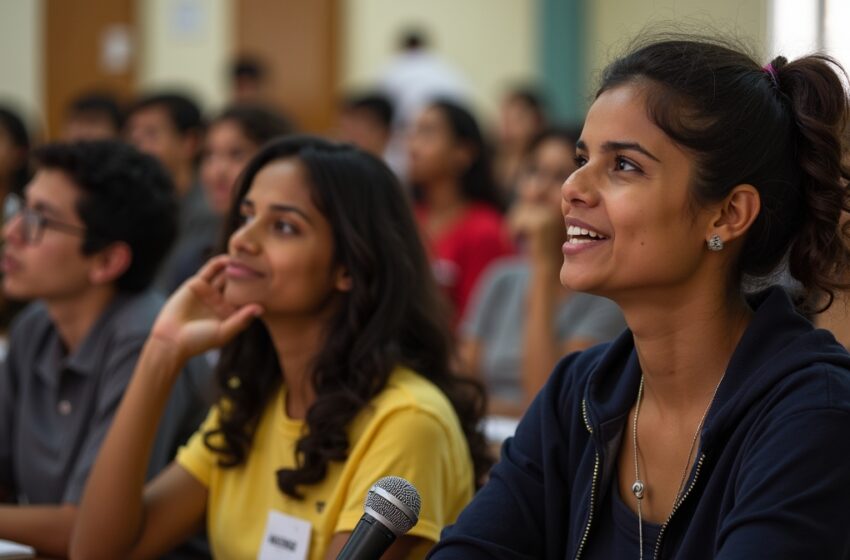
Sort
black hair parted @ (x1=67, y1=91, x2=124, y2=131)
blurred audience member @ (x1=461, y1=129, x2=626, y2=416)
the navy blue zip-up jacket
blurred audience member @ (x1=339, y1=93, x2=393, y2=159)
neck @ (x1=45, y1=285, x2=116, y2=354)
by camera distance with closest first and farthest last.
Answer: the navy blue zip-up jacket, neck @ (x1=45, y1=285, x2=116, y2=354), blurred audience member @ (x1=461, y1=129, x2=626, y2=416), black hair parted @ (x1=67, y1=91, x2=124, y2=131), blurred audience member @ (x1=339, y1=93, x2=393, y2=159)

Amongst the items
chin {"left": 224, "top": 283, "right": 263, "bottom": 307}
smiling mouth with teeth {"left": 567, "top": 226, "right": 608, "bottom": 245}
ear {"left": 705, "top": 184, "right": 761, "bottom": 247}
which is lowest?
chin {"left": 224, "top": 283, "right": 263, "bottom": 307}

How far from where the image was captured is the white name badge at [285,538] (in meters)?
2.02

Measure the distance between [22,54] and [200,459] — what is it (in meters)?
8.97

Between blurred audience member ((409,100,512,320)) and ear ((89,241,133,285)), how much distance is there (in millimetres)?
2166

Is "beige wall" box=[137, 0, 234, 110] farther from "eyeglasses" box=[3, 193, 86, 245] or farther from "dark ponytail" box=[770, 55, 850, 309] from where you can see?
"dark ponytail" box=[770, 55, 850, 309]

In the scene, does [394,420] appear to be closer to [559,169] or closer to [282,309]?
[282,309]

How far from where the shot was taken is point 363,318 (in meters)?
2.21

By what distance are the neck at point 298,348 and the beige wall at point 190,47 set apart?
768 centimetres

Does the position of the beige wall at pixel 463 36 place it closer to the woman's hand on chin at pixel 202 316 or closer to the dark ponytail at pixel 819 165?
the woman's hand on chin at pixel 202 316

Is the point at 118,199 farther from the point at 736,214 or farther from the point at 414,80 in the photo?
the point at 414,80

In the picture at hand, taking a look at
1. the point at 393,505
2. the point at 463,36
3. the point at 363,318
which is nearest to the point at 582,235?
the point at 393,505

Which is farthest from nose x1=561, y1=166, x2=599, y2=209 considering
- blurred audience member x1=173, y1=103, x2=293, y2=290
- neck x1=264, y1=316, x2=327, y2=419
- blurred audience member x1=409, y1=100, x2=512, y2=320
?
blurred audience member x1=409, y1=100, x2=512, y2=320

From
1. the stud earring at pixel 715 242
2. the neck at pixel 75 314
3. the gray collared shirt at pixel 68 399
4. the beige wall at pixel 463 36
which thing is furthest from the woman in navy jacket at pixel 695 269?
the beige wall at pixel 463 36

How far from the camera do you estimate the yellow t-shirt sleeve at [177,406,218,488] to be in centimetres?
225
